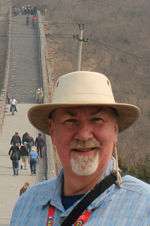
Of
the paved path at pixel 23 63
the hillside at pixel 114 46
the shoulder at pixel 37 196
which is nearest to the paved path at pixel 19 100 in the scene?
the paved path at pixel 23 63

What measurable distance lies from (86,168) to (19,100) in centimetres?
2330

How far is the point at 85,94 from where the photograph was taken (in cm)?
240

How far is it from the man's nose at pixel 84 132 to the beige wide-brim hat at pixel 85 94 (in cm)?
13

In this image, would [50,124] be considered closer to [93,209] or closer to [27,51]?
[93,209]

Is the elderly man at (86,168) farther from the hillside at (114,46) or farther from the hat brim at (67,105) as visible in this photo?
the hillside at (114,46)

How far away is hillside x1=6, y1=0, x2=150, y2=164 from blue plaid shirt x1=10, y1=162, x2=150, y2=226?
24449 mm

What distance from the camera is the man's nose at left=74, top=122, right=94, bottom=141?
7.64ft

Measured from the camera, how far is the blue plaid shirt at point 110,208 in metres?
2.09

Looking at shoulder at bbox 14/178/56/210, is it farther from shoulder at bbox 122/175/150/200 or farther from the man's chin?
shoulder at bbox 122/175/150/200

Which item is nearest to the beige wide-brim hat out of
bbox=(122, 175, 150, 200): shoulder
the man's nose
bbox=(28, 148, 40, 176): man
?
the man's nose

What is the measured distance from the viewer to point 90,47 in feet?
142

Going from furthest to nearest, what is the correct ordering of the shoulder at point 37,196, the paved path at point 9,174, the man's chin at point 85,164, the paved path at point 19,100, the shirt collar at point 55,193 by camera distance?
the paved path at point 19,100 → the paved path at point 9,174 → the shoulder at point 37,196 → the shirt collar at point 55,193 → the man's chin at point 85,164

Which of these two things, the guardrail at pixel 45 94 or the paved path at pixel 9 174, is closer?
the paved path at pixel 9 174

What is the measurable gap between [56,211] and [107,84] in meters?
0.81
